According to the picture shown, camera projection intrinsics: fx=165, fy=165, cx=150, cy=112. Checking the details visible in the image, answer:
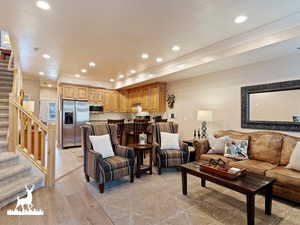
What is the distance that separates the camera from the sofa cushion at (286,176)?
2.35 metres

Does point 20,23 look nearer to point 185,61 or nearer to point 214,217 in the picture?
point 185,61

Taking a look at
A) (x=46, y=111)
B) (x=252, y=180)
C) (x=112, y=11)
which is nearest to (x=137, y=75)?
(x=112, y=11)

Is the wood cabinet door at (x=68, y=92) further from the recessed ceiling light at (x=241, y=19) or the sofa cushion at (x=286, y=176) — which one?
the sofa cushion at (x=286, y=176)

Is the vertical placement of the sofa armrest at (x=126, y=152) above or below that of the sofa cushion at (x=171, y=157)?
above

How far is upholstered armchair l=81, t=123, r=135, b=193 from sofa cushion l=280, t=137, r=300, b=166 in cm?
272

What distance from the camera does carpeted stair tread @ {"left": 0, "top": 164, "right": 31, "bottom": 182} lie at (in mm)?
2522

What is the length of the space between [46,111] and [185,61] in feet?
24.1

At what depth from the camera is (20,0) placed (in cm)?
211

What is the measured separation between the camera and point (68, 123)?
614 cm

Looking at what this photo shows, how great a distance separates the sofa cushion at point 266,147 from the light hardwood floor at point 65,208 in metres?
2.98

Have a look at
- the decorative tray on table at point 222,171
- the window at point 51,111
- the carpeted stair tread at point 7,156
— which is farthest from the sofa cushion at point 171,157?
the window at point 51,111

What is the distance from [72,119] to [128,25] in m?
4.67

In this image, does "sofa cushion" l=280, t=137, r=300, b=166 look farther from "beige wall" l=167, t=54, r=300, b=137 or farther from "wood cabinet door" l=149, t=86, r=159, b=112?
"wood cabinet door" l=149, t=86, r=159, b=112

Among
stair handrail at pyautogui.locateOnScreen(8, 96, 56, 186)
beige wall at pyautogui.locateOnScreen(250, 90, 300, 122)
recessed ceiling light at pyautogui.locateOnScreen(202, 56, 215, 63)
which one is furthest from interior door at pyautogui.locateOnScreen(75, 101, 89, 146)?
beige wall at pyautogui.locateOnScreen(250, 90, 300, 122)
